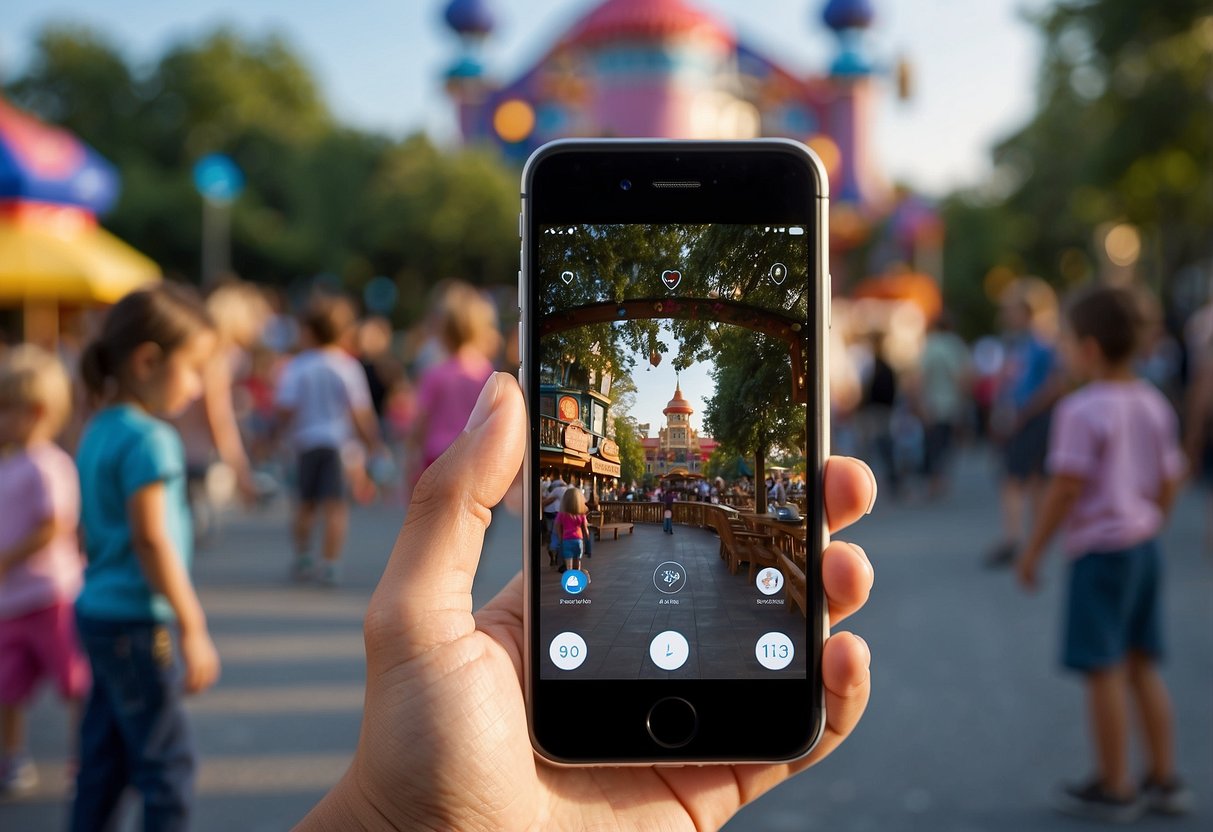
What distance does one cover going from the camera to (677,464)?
6.64ft

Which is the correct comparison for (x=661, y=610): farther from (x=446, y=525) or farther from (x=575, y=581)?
(x=446, y=525)

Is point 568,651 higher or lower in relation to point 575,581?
lower

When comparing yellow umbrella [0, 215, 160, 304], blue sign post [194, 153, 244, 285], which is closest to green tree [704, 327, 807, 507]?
yellow umbrella [0, 215, 160, 304]

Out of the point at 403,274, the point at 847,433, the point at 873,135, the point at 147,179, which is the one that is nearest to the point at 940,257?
the point at 873,135

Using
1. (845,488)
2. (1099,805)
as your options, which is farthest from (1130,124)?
(845,488)

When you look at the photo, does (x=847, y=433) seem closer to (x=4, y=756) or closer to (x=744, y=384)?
(x=4, y=756)

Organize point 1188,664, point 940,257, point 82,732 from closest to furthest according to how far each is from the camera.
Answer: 1. point 82,732
2. point 1188,664
3. point 940,257

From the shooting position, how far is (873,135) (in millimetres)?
35312

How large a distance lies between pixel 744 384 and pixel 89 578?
92.3 inches

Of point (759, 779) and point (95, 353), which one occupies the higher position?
point (95, 353)

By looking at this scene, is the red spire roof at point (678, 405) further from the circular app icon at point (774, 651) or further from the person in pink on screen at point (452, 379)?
the person in pink on screen at point (452, 379)

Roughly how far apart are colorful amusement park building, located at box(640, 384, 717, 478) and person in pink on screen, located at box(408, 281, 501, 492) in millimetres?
5318

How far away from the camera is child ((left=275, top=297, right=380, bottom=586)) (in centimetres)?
872

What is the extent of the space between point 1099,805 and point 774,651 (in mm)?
3068
